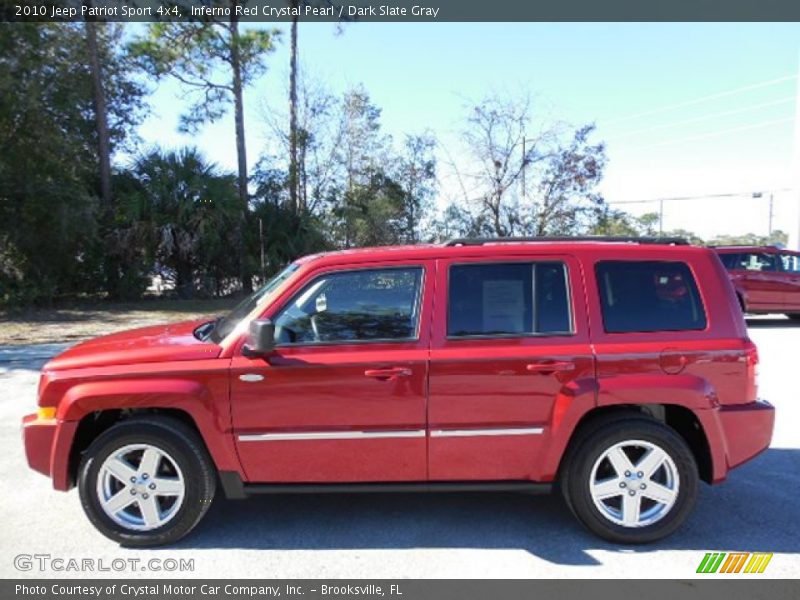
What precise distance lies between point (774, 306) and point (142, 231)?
17.1 metres

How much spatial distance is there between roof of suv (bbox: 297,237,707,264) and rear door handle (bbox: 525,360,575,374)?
71 cm

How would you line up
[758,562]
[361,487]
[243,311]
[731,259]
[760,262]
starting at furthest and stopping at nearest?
[731,259] → [760,262] → [243,311] → [361,487] → [758,562]

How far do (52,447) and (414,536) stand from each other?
2.27 metres

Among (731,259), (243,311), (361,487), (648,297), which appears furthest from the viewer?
(731,259)

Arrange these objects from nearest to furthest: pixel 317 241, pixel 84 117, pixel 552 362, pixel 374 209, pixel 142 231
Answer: pixel 552 362, pixel 142 231, pixel 84 117, pixel 317 241, pixel 374 209

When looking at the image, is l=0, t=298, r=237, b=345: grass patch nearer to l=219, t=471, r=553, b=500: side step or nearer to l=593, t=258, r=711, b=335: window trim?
l=219, t=471, r=553, b=500: side step

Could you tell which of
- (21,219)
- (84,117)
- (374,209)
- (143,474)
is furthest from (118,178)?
(143,474)

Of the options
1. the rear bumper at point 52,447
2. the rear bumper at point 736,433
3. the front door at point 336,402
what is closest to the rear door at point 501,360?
the front door at point 336,402

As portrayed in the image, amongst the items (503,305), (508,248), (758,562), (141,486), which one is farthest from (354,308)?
(758,562)

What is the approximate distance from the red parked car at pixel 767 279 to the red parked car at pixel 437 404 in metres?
11.5

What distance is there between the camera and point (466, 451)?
358 centimetres

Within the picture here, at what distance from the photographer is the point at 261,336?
3.40m

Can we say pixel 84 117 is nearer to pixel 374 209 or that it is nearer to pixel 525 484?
pixel 374 209

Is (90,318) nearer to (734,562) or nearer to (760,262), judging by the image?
(734,562)
